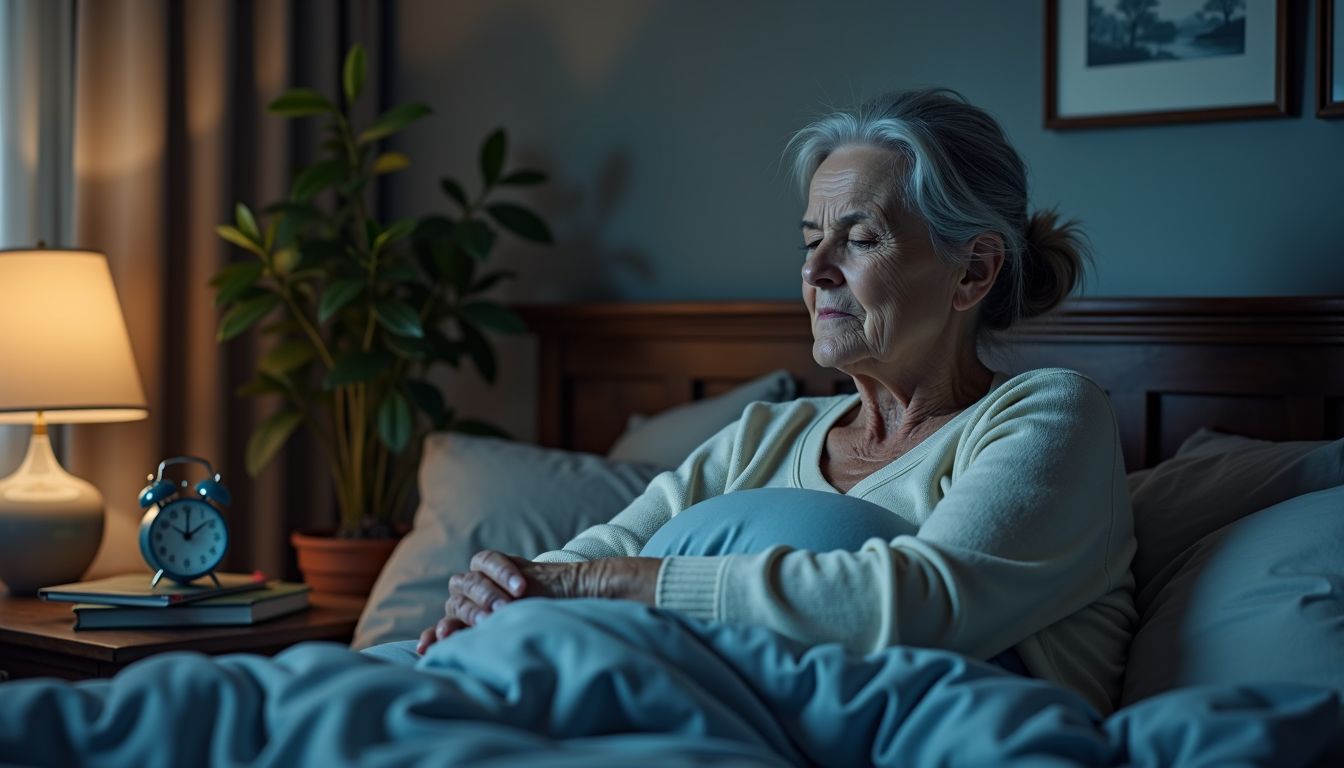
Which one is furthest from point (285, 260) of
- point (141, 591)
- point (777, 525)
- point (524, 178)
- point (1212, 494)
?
point (1212, 494)

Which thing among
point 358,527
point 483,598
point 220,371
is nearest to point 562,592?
point 483,598

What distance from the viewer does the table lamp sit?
89.4 inches

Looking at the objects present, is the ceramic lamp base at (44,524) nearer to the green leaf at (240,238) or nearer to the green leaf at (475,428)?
the green leaf at (240,238)

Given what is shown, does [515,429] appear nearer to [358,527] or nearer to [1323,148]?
[358,527]

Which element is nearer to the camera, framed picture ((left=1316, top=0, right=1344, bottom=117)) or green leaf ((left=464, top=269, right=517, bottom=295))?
framed picture ((left=1316, top=0, right=1344, bottom=117))

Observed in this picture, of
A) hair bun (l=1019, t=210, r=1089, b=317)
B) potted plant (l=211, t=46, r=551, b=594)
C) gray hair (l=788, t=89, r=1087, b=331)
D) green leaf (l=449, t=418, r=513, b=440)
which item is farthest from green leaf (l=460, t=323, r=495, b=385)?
hair bun (l=1019, t=210, r=1089, b=317)

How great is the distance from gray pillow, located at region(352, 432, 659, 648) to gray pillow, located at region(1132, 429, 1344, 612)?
0.89 meters

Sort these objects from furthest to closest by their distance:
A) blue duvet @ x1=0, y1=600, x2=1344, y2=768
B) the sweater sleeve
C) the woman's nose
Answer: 1. the woman's nose
2. the sweater sleeve
3. blue duvet @ x1=0, y1=600, x2=1344, y2=768

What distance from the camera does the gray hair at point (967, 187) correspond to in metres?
1.73

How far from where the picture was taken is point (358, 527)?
2729mm

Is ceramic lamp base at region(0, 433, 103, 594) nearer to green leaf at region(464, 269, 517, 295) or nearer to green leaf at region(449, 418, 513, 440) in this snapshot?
green leaf at region(449, 418, 513, 440)

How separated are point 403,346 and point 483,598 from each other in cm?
116

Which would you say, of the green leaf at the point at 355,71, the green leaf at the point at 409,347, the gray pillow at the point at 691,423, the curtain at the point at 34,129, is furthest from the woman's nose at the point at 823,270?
the curtain at the point at 34,129

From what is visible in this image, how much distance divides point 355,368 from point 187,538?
1.68ft
